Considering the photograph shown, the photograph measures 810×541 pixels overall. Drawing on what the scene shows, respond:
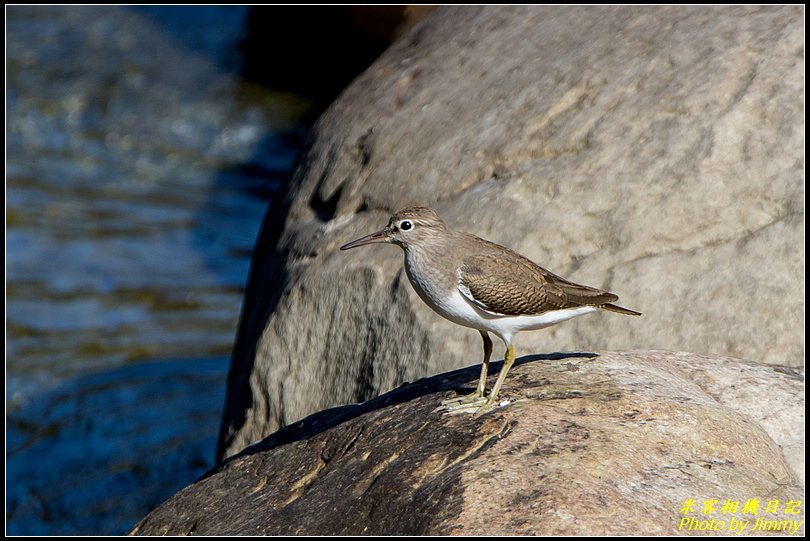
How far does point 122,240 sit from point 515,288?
11476 millimetres

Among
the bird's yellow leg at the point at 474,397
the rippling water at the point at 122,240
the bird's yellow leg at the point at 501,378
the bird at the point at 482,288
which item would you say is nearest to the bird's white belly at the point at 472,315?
the bird at the point at 482,288

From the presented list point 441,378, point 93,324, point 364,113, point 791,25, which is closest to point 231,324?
point 93,324

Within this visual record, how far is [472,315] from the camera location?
6355 mm

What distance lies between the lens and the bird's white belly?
6355mm

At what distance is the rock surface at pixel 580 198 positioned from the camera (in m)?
7.53

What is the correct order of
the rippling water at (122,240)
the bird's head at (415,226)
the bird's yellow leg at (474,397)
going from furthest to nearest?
the rippling water at (122,240)
the bird's head at (415,226)
the bird's yellow leg at (474,397)

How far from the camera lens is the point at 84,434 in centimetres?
1259

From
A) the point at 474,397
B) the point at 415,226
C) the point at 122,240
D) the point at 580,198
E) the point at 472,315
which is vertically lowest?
the point at 474,397

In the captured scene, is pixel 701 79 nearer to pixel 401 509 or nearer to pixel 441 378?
pixel 441 378

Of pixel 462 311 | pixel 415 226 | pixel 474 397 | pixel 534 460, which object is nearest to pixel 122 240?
pixel 415 226

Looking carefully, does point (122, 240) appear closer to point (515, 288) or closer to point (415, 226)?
point (415, 226)

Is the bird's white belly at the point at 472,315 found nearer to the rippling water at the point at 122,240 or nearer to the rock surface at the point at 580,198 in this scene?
the rock surface at the point at 580,198

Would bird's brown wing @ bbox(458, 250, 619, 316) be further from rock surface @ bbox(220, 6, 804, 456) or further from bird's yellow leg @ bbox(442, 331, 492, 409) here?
rock surface @ bbox(220, 6, 804, 456)

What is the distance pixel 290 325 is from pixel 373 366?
901 mm
